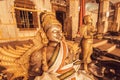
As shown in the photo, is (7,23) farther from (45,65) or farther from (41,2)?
(45,65)

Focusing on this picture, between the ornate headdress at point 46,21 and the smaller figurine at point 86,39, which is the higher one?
the ornate headdress at point 46,21

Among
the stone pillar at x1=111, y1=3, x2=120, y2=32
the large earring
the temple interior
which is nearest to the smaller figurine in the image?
the large earring

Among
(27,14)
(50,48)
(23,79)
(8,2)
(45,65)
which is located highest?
(8,2)

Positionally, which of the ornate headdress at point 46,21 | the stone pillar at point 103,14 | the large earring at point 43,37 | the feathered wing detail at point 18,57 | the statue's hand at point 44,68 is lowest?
the statue's hand at point 44,68

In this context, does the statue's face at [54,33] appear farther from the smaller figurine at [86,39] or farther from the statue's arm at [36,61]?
the smaller figurine at [86,39]

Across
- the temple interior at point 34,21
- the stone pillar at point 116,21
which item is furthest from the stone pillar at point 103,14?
the stone pillar at point 116,21

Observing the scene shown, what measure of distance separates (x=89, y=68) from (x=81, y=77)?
498 mm

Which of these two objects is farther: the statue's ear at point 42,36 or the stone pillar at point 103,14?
the stone pillar at point 103,14

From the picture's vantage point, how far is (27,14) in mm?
5465

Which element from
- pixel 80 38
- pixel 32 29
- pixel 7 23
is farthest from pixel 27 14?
pixel 80 38

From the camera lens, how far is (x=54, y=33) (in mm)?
1189

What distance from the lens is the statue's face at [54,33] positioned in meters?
1.17

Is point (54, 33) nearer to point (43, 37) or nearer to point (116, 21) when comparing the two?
point (43, 37)

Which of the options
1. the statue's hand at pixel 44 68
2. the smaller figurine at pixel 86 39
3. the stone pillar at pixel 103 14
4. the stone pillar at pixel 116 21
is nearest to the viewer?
the statue's hand at pixel 44 68
